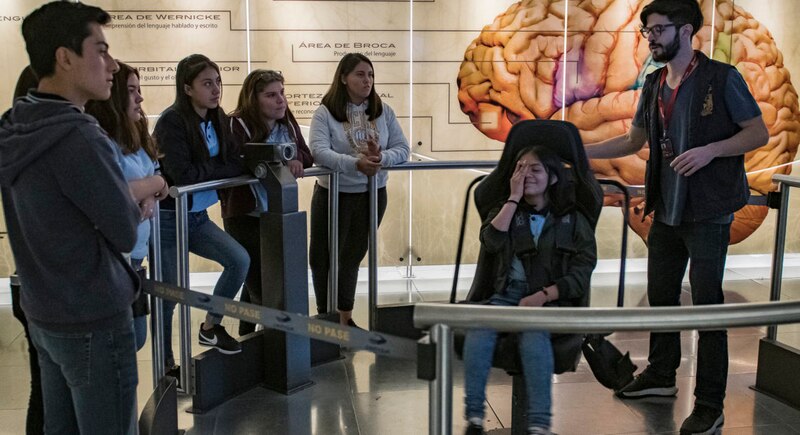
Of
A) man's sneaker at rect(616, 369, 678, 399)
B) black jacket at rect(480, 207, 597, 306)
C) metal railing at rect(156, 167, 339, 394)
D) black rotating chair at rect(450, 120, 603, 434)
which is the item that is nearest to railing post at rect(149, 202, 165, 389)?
metal railing at rect(156, 167, 339, 394)

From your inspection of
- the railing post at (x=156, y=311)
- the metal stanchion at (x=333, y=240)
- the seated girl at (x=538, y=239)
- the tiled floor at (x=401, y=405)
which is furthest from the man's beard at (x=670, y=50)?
the railing post at (x=156, y=311)

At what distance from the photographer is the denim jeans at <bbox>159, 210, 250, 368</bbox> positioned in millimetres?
3494

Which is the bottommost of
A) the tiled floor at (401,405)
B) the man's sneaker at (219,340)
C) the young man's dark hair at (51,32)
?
the tiled floor at (401,405)

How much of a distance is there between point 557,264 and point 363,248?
1.48 metres

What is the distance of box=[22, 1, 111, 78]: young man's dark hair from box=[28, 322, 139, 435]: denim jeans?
2.15ft

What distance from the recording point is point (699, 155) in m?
3.04

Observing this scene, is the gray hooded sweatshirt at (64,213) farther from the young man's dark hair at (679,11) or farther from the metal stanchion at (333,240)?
the young man's dark hair at (679,11)

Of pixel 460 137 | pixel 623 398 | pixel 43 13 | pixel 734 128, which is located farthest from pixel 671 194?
pixel 460 137

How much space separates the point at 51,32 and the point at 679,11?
91.8 inches

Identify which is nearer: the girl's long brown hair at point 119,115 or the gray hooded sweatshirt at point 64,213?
the gray hooded sweatshirt at point 64,213

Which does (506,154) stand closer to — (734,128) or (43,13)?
(734,128)

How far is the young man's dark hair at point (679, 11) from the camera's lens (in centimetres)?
315

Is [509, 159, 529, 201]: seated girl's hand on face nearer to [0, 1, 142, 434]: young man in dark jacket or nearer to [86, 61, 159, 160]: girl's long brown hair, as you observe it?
[86, 61, 159, 160]: girl's long brown hair

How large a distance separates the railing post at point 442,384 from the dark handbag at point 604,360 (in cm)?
130
